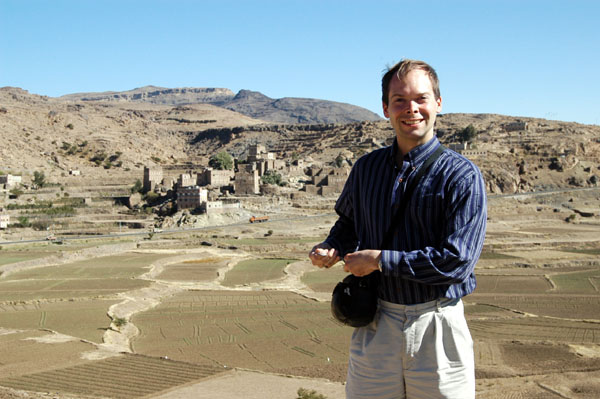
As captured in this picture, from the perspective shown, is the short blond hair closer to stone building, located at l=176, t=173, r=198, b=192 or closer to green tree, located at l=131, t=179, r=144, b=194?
stone building, located at l=176, t=173, r=198, b=192

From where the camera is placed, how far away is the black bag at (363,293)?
2.99 metres

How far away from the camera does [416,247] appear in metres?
3.01

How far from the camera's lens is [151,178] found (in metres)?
53.6

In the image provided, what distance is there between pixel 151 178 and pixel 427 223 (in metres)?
52.3

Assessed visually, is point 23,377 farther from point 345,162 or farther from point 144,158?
point 144,158

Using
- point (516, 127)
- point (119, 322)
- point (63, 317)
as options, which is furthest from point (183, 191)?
point (516, 127)

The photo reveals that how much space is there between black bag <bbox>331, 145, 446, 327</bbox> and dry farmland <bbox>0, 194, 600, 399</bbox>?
32.5 ft

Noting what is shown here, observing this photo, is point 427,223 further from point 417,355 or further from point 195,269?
point 195,269

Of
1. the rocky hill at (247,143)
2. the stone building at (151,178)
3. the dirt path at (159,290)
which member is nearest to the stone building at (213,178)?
the stone building at (151,178)

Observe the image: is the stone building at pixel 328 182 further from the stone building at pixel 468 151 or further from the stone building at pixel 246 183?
the stone building at pixel 468 151

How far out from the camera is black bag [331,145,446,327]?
2986 millimetres

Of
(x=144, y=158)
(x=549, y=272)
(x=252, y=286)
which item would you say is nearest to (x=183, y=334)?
(x=252, y=286)

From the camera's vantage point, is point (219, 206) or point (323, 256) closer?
point (323, 256)

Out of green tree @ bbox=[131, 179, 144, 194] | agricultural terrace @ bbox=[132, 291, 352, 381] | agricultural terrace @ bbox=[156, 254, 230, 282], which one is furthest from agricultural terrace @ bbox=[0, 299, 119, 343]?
green tree @ bbox=[131, 179, 144, 194]
